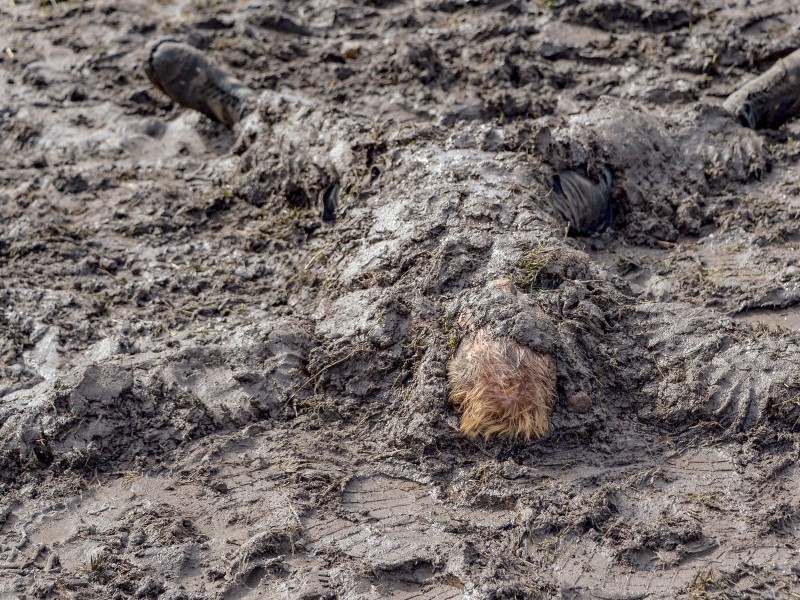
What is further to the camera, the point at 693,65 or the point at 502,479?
the point at 693,65

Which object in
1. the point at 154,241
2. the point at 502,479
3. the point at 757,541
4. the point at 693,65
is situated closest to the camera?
the point at 757,541

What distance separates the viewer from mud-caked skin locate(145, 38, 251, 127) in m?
5.41

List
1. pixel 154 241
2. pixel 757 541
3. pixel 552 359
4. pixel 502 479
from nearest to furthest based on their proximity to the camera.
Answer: pixel 757 541
pixel 502 479
pixel 552 359
pixel 154 241

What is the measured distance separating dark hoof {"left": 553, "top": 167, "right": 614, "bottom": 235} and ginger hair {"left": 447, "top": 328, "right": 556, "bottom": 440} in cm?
111

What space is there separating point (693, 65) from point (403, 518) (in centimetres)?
365

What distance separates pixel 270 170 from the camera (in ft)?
16.2

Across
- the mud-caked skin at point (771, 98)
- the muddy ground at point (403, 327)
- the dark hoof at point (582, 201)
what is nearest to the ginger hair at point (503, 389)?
the muddy ground at point (403, 327)

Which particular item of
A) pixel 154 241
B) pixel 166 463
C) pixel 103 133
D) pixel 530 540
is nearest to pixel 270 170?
pixel 154 241

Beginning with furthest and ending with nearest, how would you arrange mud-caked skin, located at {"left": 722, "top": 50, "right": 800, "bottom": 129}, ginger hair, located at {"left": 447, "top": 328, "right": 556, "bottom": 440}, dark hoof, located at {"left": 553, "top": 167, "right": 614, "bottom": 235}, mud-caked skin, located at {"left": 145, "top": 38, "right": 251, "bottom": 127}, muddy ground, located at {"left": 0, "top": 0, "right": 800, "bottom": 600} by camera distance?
mud-caked skin, located at {"left": 145, "top": 38, "right": 251, "bottom": 127} → mud-caked skin, located at {"left": 722, "top": 50, "right": 800, "bottom": 129} → dark hoof, located at {"left": 553, "top": 167, "right": 614, "bottom": 235} → ginger hair, located at {"left": 447, "top": 328, "right": 556, "bottom": 440} → muddy ground, located at {"left": 0, "top": 0, "right": 800, "bottom": 600}

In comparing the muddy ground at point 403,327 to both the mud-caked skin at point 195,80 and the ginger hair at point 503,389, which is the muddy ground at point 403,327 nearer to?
the ginger hair at point 503,389

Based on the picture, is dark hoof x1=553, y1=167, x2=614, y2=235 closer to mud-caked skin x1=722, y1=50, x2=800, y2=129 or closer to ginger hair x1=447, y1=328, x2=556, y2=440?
mud-caked skin x1=722, y1=50, x2=800, y2=129

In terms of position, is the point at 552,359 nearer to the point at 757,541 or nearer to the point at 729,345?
the point at 729,345

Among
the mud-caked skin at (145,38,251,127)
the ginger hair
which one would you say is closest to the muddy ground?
the ginger hair

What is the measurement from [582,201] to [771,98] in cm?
143
